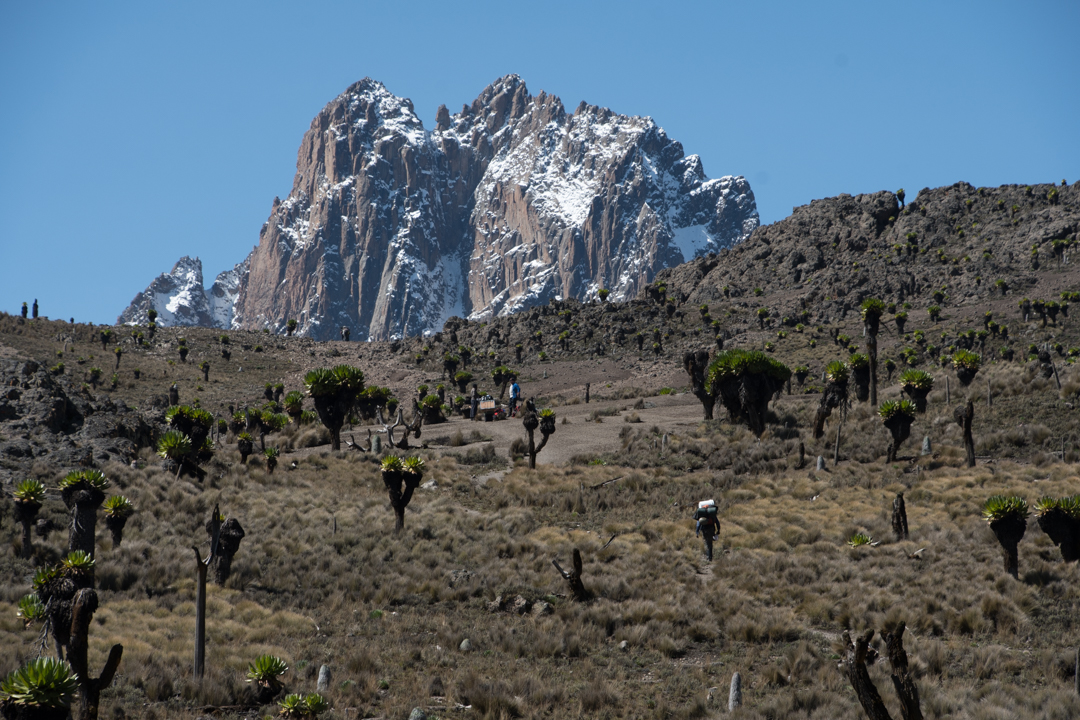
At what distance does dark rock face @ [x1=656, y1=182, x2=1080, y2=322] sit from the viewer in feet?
338

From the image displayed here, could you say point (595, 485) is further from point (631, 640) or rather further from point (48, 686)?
point (48, 686)

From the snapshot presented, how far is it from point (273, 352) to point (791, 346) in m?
66.0

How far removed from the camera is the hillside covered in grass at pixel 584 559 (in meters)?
14.9

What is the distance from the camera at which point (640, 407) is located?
2450 inches

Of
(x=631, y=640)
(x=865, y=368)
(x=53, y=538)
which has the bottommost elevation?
(x=631, y=640)

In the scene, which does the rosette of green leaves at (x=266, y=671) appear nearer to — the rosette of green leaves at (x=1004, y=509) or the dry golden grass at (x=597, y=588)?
the dry golden grass at (x=597, y=588)

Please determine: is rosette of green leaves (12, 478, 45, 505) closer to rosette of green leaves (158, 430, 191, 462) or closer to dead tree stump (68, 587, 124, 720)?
rosette of green leaves (158, 430, 191, 462)

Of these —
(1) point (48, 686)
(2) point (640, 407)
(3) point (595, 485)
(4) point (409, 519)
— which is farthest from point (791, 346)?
(1) point (48, 686)

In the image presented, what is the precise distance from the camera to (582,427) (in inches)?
2112

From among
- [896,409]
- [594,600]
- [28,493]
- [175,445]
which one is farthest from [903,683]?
[175,445]

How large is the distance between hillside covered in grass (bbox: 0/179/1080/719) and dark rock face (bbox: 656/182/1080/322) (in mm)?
42269

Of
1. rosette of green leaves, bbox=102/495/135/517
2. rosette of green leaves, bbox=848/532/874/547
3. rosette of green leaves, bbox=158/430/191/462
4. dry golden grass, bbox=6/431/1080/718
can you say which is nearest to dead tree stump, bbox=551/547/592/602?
dry golden grass, bbox=6/431/1080/718

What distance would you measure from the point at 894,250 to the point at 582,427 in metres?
83.1

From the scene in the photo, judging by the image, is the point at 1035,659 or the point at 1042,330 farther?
the point at 1042,330
